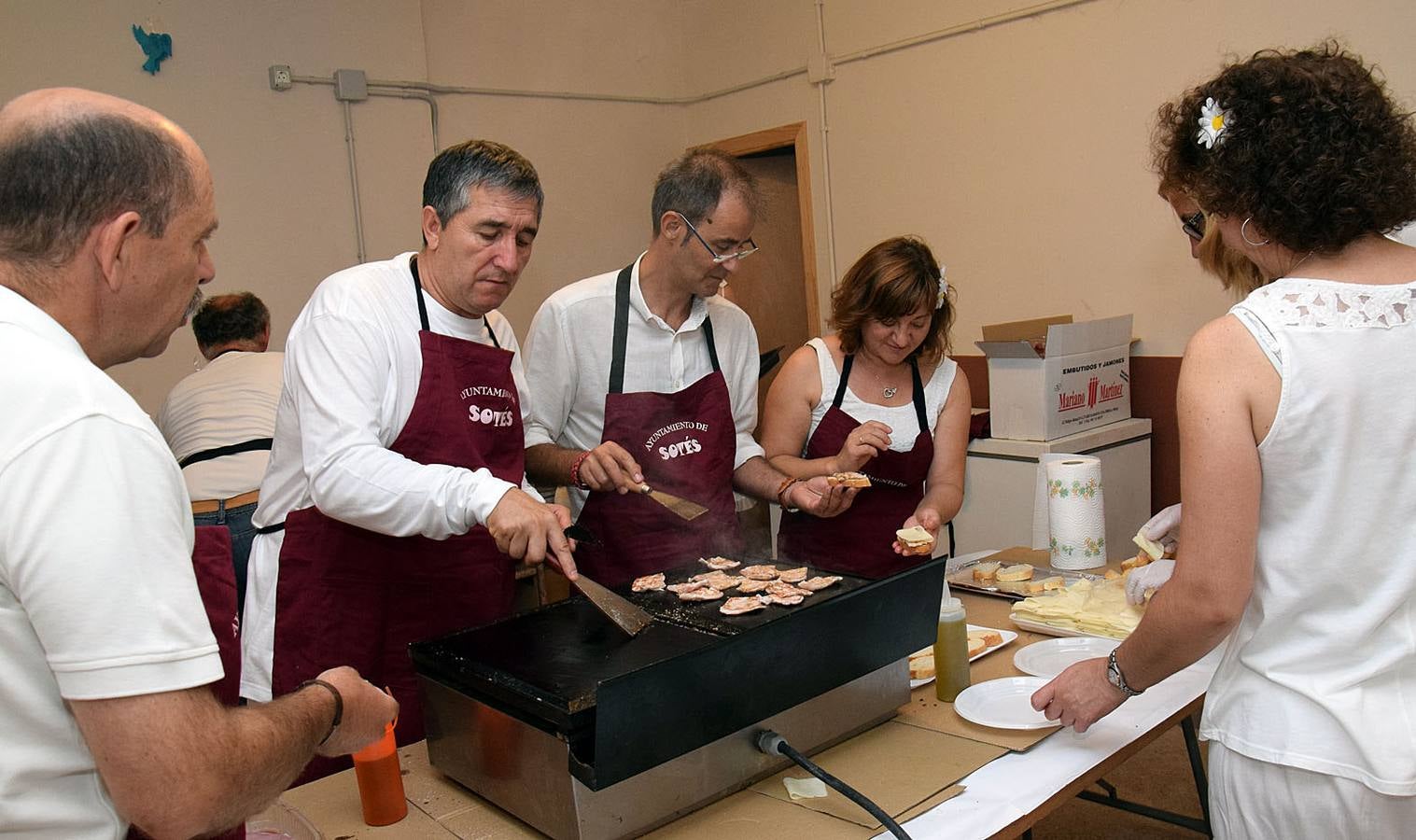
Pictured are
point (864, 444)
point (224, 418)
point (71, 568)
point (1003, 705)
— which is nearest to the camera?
point (71, 568)

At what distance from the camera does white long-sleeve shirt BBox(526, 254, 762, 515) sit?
281 cm

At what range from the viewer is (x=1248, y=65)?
1.41 m

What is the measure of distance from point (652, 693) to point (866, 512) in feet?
5.75

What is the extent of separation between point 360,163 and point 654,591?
406cm

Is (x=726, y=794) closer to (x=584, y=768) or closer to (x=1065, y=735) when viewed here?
(x=584, y=768)

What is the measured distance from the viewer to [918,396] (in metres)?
3.18

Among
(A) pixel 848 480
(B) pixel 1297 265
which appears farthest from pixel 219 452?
(B) pixel 1297 265

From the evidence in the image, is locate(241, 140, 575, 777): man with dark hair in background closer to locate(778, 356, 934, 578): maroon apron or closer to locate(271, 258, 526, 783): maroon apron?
locate(271, 258, 526, 783): maroon apron

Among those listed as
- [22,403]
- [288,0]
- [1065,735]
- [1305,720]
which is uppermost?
[288,0]

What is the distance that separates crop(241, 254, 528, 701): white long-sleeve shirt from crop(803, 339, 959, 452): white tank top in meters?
1.20

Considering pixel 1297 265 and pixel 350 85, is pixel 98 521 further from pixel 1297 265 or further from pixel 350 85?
pixel 350 85

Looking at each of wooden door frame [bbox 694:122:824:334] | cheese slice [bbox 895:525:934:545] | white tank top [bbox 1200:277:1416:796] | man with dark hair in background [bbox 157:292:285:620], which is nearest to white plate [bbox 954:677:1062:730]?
white tank top [bbox 1200:277:1416:796]

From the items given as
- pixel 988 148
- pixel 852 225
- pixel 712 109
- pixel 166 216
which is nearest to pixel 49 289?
pixel 166 216

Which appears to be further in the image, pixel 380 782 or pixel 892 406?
pixel 892 406
